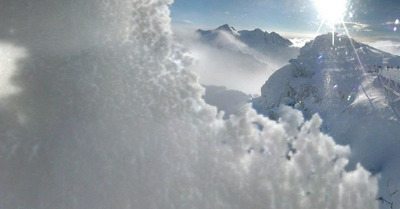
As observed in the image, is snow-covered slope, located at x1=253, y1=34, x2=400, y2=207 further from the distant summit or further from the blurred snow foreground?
the blurred snow foreground

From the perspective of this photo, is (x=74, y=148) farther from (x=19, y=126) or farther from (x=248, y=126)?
(x=248, y=126)

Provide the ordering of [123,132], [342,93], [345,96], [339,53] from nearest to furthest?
1. [123,132]
2. [345,96]
3. [342,93]
4. [339,53]

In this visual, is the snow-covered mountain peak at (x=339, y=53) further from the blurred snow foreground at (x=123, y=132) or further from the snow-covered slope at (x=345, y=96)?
the blurred snow foreground at (x=123, y=132)

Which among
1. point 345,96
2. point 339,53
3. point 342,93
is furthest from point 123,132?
point 339,53

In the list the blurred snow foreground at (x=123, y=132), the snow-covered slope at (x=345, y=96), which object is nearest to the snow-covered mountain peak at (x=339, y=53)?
the snow-covered slope at (x=345, y=96)

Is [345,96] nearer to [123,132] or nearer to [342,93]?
[342,93]

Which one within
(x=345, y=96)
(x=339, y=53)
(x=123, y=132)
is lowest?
(x=339, y=53)

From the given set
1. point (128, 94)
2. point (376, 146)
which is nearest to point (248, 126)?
point (128, 94)
